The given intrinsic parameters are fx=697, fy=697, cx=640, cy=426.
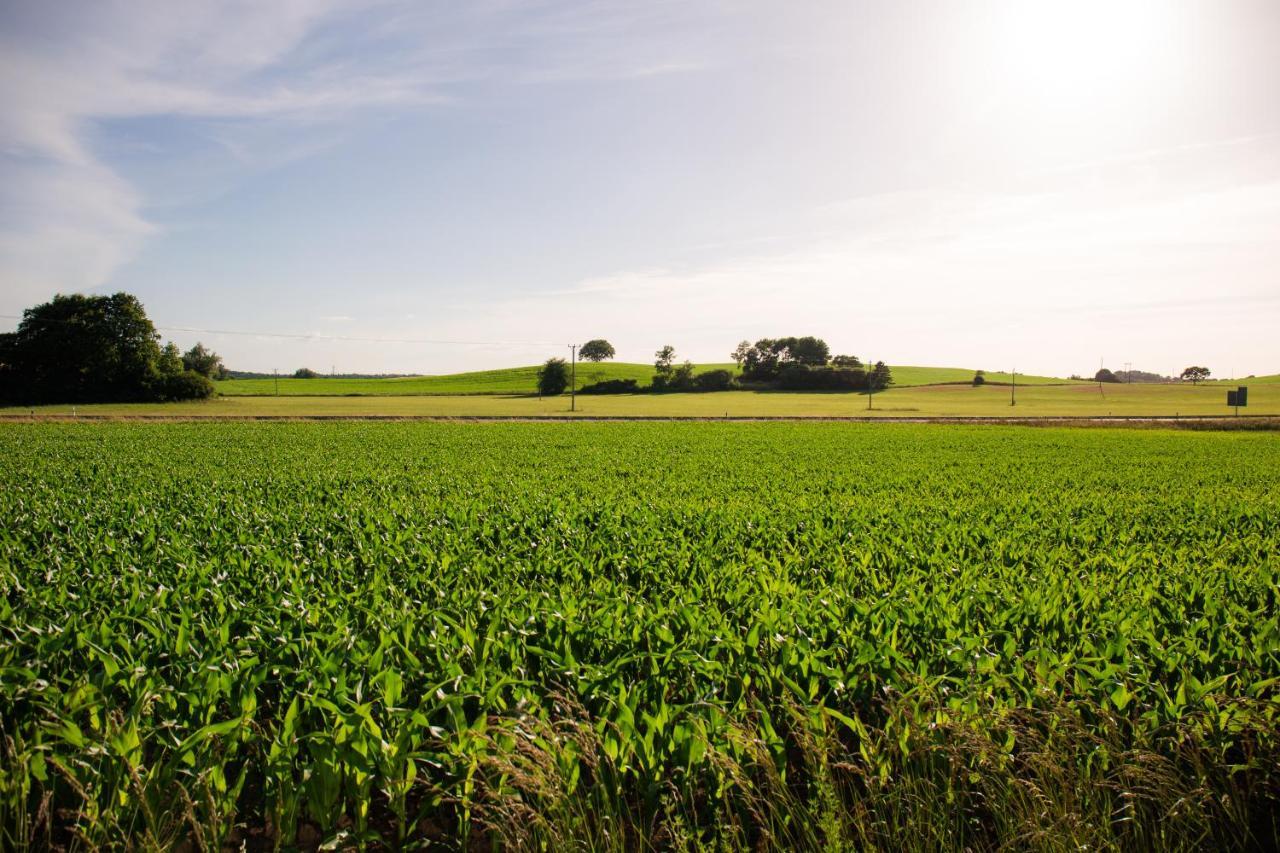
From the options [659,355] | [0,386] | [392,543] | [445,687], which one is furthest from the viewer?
[659,355]

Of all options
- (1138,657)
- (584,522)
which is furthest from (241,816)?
(584,522)

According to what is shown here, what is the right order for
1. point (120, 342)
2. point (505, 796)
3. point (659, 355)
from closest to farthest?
point (505, 796), point (120, 342), point (659, 355)

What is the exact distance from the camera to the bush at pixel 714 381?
123m

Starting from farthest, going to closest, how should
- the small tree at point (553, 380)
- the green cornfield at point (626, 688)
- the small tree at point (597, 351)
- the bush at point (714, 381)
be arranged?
the small tree at point (597, 351) < the bush at point (714, 381) < the small tree at point (553, 380) < the green cornfield at point (626, 688)

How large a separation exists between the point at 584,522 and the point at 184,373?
84.6 meters

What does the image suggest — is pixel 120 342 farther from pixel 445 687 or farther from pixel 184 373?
pixel 445 687

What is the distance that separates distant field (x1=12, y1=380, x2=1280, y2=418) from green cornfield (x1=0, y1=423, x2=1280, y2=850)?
192ft

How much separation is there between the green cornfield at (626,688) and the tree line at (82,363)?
79654 mm

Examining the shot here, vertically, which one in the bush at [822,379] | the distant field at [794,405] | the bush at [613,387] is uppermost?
the bush at [822,379]

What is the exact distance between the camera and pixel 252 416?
61688mm

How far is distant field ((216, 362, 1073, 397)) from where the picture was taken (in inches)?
4846

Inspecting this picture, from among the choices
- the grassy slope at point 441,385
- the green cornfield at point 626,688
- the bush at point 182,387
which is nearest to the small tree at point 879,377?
the grassy slope at point 441,385

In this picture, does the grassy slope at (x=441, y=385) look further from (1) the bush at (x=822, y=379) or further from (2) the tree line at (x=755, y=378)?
(1) the bush at (x=822, y=379)

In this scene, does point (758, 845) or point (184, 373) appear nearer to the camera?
point (758, 845)
